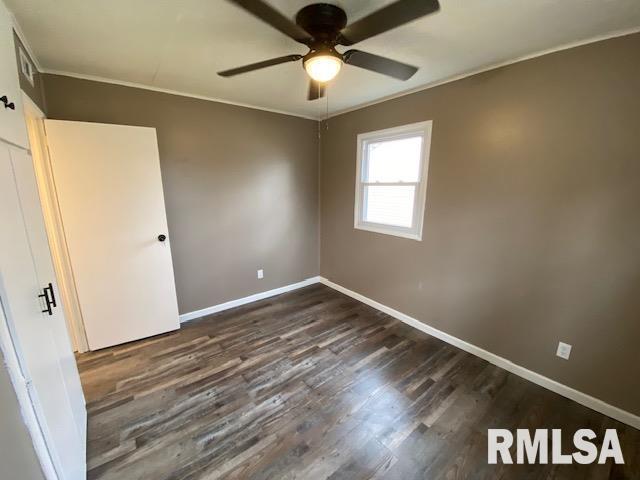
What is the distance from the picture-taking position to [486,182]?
2.11 m

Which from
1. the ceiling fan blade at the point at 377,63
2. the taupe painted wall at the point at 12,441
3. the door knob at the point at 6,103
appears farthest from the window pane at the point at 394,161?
the taupe painted wall at the point at 12,441

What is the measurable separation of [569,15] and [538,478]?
2492 mm

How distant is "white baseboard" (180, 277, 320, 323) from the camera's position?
2931 millimetres

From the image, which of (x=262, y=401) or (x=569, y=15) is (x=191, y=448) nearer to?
(x=262, y=401)

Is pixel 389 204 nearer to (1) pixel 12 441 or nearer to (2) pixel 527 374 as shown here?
(2) pixel 527 374

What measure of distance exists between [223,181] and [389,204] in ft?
6.27

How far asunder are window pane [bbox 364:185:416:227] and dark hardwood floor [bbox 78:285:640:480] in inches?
48.4

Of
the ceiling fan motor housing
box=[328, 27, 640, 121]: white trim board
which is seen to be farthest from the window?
the ceiling fan motor housing

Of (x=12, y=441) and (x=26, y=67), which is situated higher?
(x=26, y=67)

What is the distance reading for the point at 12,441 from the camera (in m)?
0.71

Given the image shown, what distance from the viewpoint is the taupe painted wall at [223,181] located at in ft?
7.60

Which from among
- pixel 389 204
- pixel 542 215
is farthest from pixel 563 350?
pixel 389 204

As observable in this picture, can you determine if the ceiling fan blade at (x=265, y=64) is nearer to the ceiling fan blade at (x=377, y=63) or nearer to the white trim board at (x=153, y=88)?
the ceiling fan blade at (x=377, y=63)

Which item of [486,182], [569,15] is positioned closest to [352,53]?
[569,15]
